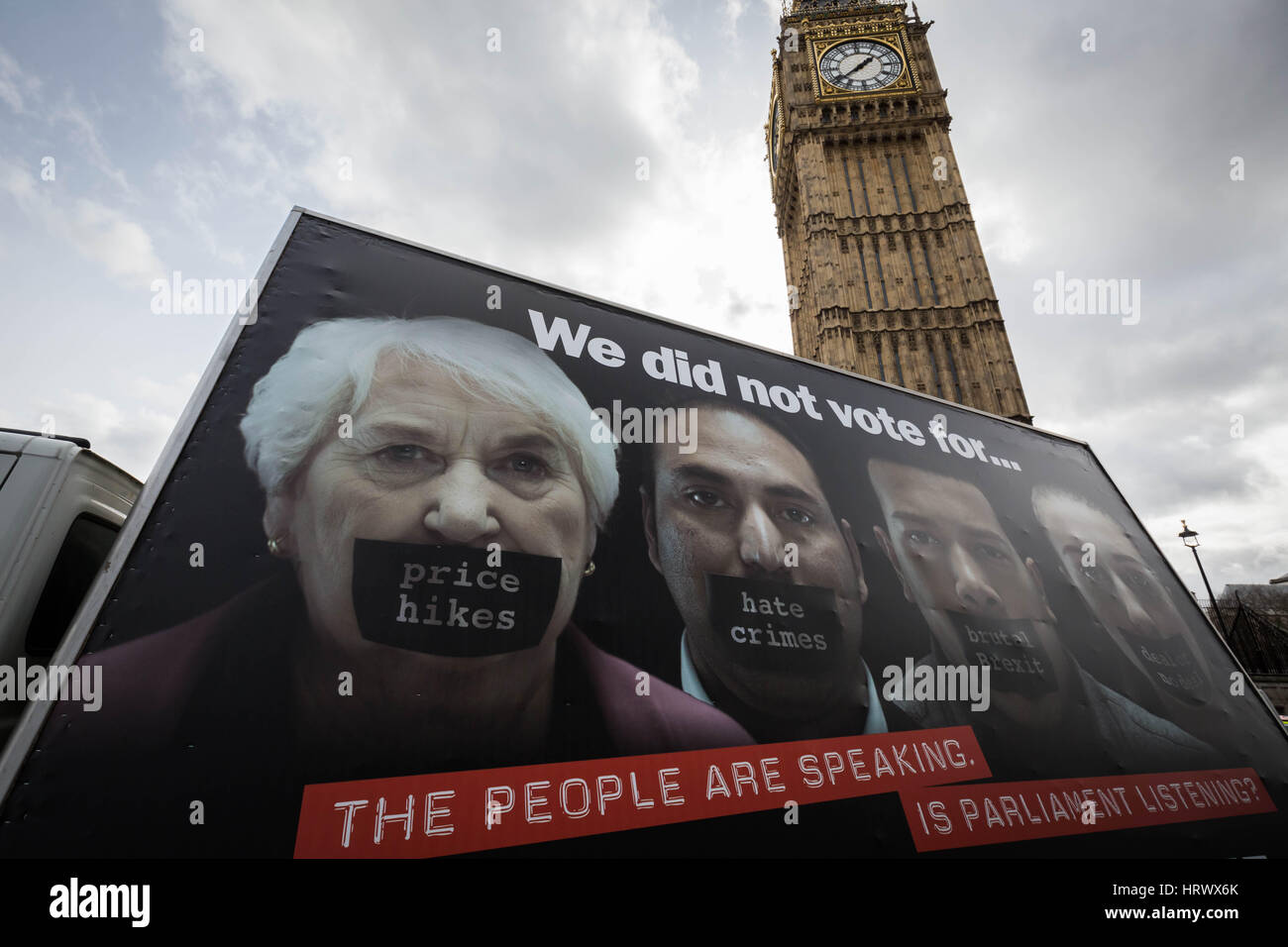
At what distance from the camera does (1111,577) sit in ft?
16.5

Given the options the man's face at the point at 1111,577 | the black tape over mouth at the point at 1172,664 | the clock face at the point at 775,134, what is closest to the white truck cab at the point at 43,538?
the man's face at the point at 1111,577

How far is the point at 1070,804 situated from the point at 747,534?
2260mm

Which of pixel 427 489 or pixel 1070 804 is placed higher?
pixel 427 489

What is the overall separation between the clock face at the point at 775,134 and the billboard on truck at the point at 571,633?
44.8 meters

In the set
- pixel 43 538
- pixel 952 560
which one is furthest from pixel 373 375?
pixel 952 560

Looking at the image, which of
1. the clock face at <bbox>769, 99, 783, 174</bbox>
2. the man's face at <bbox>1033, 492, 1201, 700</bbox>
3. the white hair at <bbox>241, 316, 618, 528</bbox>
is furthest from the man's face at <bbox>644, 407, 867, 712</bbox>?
the clock face at <bbox>769, 99, 783, 174</bbox>

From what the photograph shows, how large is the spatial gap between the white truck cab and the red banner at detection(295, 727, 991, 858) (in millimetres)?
1553

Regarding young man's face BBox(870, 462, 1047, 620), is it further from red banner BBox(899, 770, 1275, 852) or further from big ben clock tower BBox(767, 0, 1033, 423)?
big ben clock tower BBox(767, 0, 1033, 423)

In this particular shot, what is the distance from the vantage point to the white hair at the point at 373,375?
2729mm

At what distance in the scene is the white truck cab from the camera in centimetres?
248

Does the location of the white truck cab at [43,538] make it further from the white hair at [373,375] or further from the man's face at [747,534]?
the man's face at [747,534]

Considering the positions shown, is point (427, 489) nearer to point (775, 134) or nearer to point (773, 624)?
point (773, 624)
